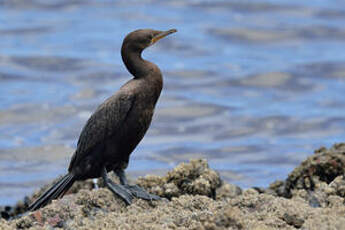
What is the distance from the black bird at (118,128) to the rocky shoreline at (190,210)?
1.43 feet

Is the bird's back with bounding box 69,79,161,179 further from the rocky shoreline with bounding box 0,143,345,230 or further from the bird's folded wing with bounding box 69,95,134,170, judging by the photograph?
the rocky shoreline with bounding box 0,143,345,230

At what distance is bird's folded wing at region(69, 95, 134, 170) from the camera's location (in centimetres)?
714

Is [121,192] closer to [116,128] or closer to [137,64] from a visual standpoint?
[116,128]

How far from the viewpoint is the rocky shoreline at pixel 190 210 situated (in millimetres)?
5719

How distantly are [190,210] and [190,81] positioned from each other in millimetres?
12353

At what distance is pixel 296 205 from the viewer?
245 inches

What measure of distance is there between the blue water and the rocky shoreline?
5.54m

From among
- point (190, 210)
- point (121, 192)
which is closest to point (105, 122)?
point (121, 192)

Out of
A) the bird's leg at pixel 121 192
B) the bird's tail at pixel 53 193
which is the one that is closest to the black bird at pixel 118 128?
the bird's tail at pixel 53 193

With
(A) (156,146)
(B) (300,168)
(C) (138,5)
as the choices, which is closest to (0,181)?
(A) (156,146)

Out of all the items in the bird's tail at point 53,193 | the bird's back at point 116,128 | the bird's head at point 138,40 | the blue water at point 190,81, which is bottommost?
the blue water at point 190,81

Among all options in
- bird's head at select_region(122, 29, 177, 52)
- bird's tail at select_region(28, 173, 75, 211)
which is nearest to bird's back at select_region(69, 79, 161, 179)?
bird's tail at select_region(28, 173, 75, 211)

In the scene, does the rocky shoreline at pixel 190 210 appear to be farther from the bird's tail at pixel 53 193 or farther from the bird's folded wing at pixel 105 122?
the bird's folded wing at pixel 105 122

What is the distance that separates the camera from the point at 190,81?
18703mm
